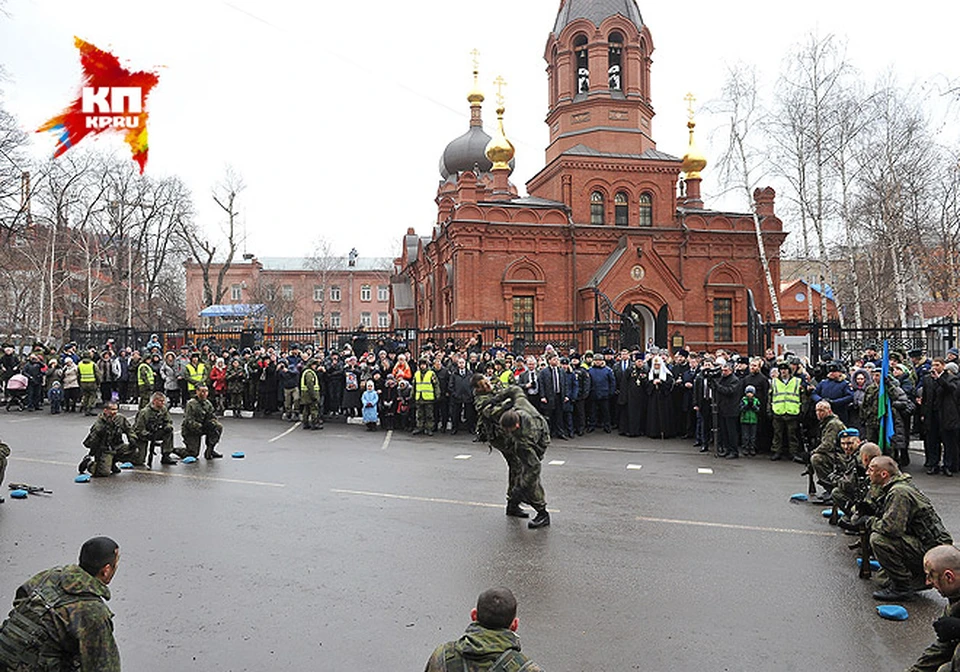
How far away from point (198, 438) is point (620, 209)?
27029mm

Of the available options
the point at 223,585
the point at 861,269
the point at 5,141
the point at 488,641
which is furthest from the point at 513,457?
the point at 861,269

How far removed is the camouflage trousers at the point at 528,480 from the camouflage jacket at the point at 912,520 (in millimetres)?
3665

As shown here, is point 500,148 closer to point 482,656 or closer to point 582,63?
point 582,63

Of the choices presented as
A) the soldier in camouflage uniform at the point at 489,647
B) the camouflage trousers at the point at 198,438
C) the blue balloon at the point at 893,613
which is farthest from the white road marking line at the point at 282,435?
the soldier in camouflage uniform at the point at 489,647

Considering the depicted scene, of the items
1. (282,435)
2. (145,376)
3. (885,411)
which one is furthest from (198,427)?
(885,411)

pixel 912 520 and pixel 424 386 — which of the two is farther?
pixel 424 386

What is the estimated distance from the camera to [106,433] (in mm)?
12062

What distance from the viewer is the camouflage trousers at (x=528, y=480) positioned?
9.02 meters

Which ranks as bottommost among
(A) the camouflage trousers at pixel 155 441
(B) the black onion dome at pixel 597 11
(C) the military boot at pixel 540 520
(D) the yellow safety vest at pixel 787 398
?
(C) the military boot at pixel 540 520

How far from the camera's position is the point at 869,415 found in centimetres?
1254

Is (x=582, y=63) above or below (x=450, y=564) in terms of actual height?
above

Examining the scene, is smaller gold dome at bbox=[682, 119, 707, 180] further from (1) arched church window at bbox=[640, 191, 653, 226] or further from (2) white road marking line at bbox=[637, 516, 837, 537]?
(2) white road marking line at bbox=[637, 516, 837, 537]

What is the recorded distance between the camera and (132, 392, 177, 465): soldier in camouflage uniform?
1281cm

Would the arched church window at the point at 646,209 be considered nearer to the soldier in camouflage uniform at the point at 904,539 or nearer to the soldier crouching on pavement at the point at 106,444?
the soldier crouching on pavement at the point at 106,444
